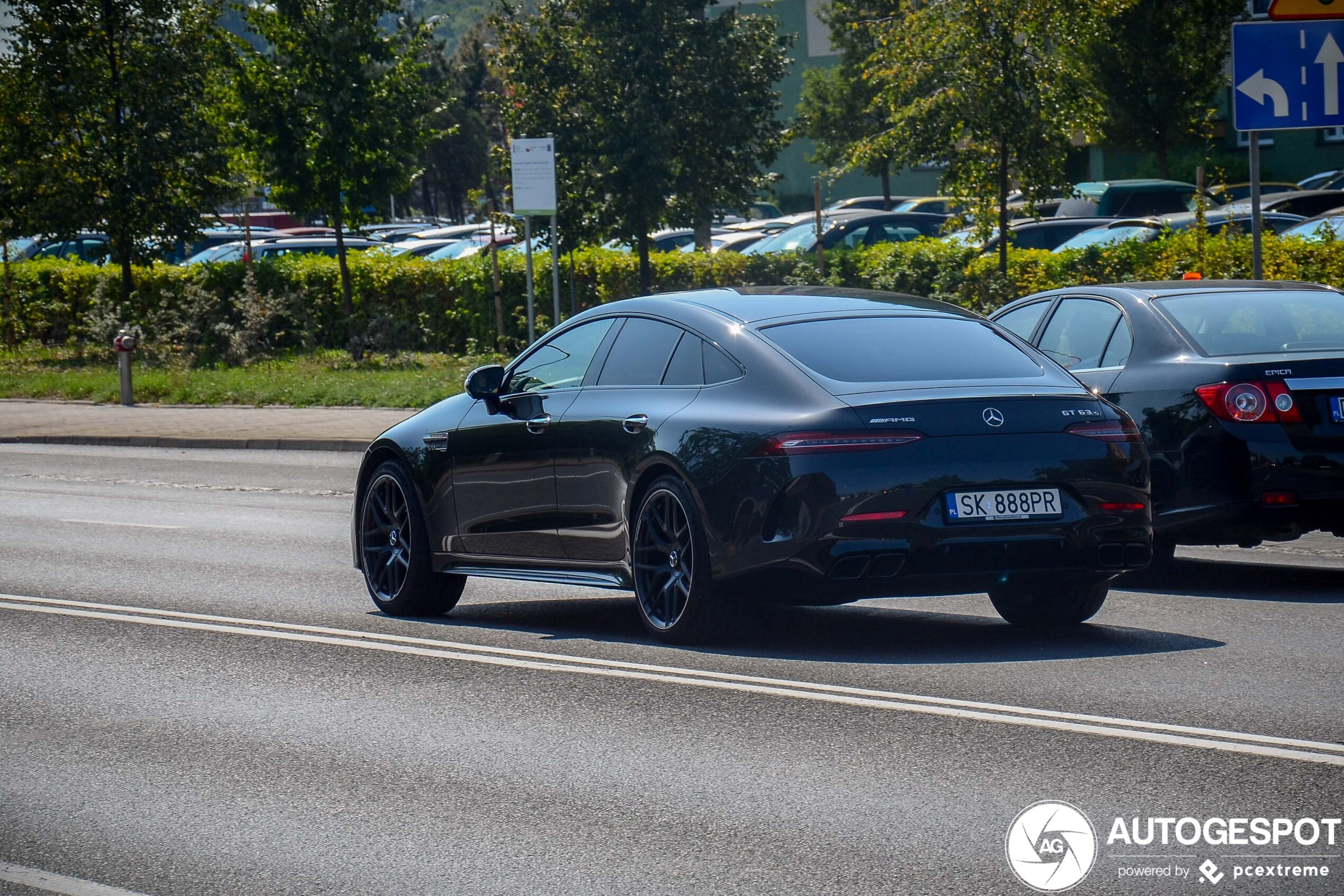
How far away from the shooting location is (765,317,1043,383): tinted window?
7.78 m

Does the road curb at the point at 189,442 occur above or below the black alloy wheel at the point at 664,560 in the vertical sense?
below

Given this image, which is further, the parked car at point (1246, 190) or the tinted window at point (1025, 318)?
the parked car at point (1246, 190)

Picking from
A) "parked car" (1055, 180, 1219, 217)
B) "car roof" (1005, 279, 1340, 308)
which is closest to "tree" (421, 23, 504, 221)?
"parked car" (1055, 180, 1219, 217)

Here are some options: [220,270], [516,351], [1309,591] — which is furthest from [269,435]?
[1309,591]

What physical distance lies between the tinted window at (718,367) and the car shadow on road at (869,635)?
3.21 feet

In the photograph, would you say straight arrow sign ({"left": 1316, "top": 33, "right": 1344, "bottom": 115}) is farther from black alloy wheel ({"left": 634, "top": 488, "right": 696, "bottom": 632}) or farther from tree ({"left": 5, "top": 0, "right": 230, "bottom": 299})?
tree ({"left": 5, "top": 0, "right": 230, "bottom": 299})

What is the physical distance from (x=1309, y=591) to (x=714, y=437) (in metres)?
3.84

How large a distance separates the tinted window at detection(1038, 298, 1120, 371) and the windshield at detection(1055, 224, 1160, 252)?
13608mm

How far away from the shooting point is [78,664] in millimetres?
8336

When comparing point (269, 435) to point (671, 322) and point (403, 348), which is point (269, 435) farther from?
point (671, 322)

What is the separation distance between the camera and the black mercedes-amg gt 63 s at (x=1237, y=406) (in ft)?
30.8

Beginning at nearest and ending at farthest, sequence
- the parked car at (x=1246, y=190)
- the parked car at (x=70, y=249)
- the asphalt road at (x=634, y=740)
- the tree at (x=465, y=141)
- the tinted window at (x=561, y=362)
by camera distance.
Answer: the asphalt road at (x=634, y=740), the tinted window at (x=561, y=362), the parked car at (x=1246, y=190), the parked car at (x=70, y=249), the tree at (x=465, y=141)

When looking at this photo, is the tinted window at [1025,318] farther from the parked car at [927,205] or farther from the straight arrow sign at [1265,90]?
the parked car at [927,205]

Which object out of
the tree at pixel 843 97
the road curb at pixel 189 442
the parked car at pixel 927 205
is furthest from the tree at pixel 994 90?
the tree at pixel 843 97
